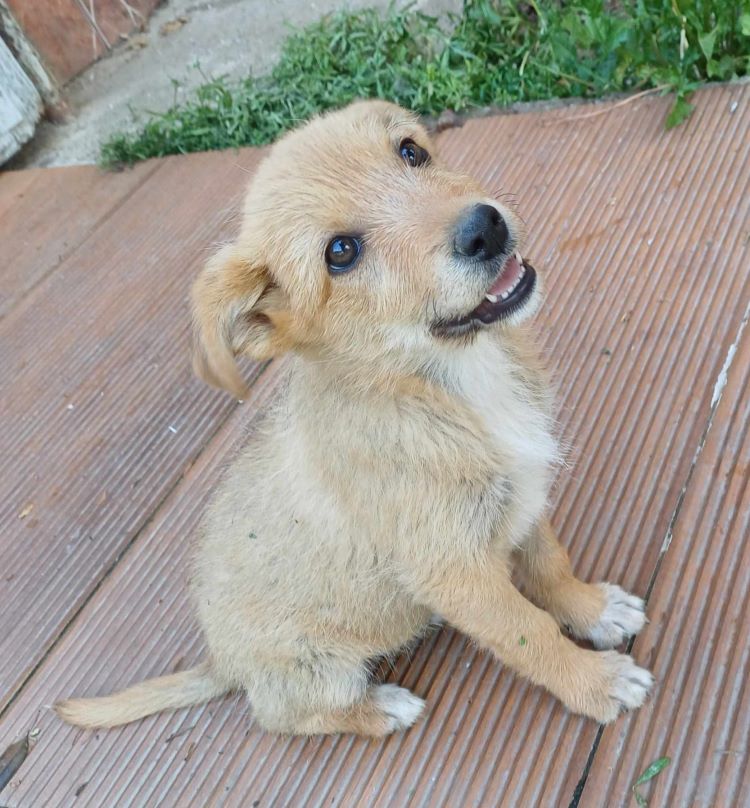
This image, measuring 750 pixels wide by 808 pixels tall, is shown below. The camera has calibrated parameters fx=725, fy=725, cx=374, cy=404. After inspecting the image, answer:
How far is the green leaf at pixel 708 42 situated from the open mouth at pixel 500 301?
105 inches

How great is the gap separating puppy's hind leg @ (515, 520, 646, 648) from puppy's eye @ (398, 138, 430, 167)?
4.24ft

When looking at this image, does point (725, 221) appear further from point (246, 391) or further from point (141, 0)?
point (141, 0)

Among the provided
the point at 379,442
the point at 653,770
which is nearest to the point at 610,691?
the point at 653,770

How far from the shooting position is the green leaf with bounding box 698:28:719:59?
390 cm

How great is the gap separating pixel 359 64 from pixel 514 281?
12.7 ft

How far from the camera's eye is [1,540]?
3756 mm

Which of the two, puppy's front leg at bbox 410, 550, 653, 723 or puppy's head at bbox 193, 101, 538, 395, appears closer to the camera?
puppy's head at bbox 193, 101, 538, 395

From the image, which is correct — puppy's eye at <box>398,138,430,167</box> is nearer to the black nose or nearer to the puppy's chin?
the black nose

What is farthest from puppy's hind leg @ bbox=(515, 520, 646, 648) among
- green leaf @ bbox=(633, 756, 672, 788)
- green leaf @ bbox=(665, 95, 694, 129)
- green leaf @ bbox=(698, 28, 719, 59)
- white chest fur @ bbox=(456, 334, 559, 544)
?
green leaf @ bbox=(698, 28, 719, 59)

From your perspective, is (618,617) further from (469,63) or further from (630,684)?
(469,63)

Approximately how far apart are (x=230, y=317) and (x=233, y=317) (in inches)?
1.2

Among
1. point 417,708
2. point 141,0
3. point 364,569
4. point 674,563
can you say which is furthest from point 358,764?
point 141,0

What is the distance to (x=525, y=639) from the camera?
2254 millimetres

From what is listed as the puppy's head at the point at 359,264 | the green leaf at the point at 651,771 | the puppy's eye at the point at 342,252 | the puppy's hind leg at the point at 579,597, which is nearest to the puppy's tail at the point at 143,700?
the puppy's hind leg at the point at 579,597
